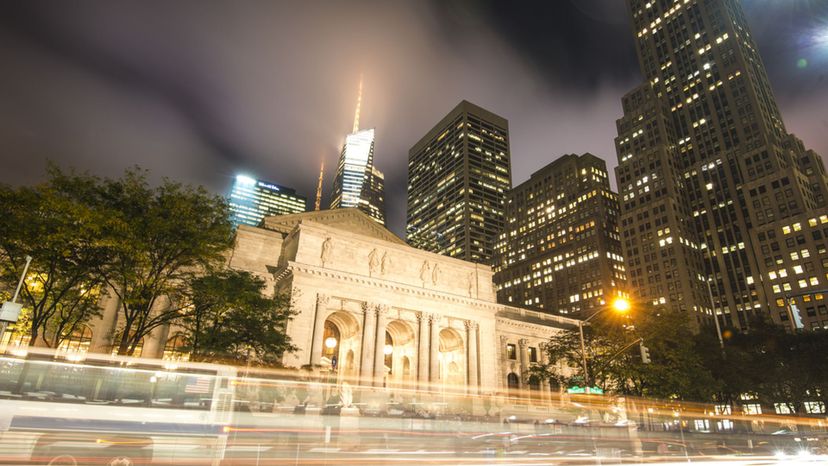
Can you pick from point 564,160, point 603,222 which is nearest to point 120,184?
point 603,222

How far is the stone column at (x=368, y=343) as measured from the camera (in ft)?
154

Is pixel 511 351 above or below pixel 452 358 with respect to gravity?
above

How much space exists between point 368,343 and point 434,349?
29.4ft

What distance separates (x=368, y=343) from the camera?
48656mm

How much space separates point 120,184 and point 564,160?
159 meters

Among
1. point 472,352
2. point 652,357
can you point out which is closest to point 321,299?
point 472,352

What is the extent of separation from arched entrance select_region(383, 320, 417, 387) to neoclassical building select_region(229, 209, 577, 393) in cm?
13

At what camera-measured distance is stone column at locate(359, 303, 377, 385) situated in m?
47.1

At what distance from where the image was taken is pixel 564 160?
164 meters

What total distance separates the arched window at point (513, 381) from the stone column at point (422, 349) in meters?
19.6

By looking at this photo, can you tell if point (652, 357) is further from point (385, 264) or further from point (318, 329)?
point (318, 329)

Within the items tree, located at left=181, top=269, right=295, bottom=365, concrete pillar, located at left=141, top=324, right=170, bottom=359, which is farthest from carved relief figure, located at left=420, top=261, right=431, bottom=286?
concrete pillar, located at left=141, top=324, right=170, bottom=359

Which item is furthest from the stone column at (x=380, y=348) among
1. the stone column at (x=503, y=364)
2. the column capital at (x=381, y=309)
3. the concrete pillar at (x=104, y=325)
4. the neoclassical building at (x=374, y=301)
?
the concrete pillar at (x=104, y=325)

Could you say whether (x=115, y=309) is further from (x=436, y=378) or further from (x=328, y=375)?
(x=436, y=378)
